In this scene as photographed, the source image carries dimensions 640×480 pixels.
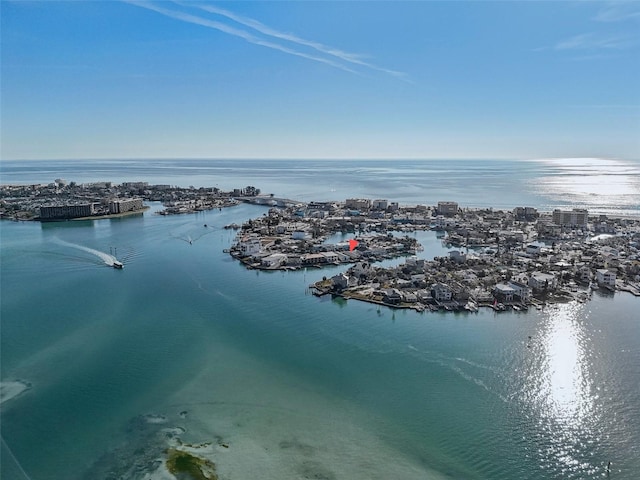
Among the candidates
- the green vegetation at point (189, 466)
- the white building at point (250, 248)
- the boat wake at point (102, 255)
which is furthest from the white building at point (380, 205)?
the green vegetation at point (189, 466)

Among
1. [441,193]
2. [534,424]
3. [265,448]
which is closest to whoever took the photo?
[265,448]

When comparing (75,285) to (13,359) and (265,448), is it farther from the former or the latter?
(265,448)

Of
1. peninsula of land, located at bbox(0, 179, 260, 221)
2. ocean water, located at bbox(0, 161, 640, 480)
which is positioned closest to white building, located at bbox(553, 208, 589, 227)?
ocean water, located at bbox(0, 161, 640, 480)

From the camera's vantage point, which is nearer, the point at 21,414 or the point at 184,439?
the point at 184,439

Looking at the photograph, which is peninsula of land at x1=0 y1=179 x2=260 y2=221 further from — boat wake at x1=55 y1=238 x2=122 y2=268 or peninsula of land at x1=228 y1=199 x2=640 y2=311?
peninsula of land at x1=228 y1=199 x2=640 y2=311

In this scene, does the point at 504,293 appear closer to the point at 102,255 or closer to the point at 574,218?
the point at 574,218

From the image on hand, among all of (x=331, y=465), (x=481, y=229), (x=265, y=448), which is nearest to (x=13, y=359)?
(x=265, y=448)
